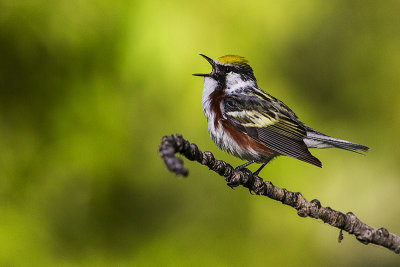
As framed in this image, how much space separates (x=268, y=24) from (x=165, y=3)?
109 centimetres

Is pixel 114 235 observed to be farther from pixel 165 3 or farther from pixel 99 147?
pixel 165 3

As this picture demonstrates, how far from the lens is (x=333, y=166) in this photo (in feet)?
17.2

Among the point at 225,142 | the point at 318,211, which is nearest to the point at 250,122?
the point at 225,142

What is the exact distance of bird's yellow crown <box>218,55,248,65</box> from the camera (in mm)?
4703

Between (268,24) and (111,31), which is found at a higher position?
(268,24)

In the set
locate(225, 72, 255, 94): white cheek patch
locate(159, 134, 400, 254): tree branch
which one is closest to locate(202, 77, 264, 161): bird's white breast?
locate(225, 72, 255, 94): white cheek patch

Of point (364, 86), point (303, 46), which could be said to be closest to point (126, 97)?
point (303, 46)

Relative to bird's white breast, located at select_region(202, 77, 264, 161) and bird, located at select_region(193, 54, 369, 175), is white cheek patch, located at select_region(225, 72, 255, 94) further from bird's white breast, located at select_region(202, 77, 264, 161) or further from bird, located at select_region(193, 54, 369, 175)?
bird's white breast, located at select_region(202, 77, 264, 161)

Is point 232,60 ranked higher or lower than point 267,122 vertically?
higher

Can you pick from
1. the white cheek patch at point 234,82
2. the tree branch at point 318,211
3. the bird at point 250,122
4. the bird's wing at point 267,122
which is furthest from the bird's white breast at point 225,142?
the tree branch at point 318,211

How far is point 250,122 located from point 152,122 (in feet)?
3.47

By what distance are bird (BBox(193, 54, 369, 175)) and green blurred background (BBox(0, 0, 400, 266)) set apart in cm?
39

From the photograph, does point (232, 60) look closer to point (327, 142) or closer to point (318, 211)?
point (327, 142)

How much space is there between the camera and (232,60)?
4.71 metres
